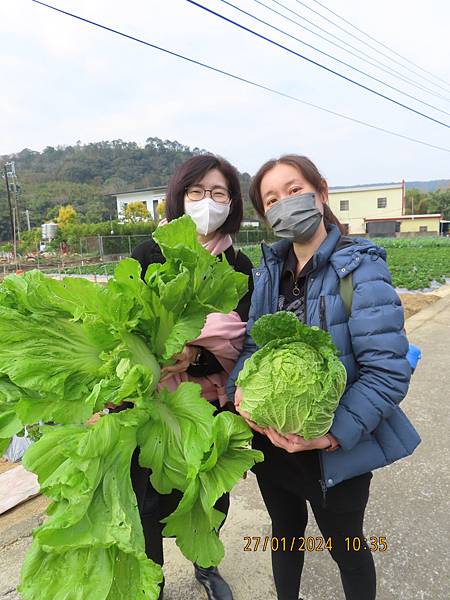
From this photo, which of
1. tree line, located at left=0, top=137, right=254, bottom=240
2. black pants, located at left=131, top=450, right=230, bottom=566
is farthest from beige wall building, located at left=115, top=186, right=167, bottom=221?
black pants, located at left=131, top=450, right=230, bottom=566

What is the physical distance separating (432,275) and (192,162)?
18938 mm

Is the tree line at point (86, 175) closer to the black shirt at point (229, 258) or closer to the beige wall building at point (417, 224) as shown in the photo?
the beige wall building at point (417, 224)

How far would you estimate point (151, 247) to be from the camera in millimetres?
2088

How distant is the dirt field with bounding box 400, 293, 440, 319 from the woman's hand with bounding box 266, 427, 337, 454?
29.5ft

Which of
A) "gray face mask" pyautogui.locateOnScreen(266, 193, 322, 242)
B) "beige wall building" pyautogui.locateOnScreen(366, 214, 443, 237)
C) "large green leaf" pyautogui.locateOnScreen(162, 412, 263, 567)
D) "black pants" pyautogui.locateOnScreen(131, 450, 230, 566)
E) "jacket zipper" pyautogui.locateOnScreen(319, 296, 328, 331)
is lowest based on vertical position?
"beige wall building" pyautogui.locateOnScreen(366, 214, 443, 237)

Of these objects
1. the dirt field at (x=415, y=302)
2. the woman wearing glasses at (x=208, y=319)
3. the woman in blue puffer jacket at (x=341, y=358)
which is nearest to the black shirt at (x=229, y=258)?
the woman wearing glasses at (x=208, y=319)

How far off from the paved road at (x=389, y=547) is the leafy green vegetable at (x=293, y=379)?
155 centimetres

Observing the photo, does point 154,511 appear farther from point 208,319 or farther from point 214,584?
point 208,319

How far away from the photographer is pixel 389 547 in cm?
266

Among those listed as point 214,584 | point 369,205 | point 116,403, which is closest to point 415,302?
point 214,584

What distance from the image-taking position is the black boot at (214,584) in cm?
232

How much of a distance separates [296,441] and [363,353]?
15.5 inches

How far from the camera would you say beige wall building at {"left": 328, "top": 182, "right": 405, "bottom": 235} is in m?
57.9

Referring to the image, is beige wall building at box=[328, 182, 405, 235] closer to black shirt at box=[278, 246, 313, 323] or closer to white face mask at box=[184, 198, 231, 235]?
white face mask at box=[184, 198, 231, 235]
